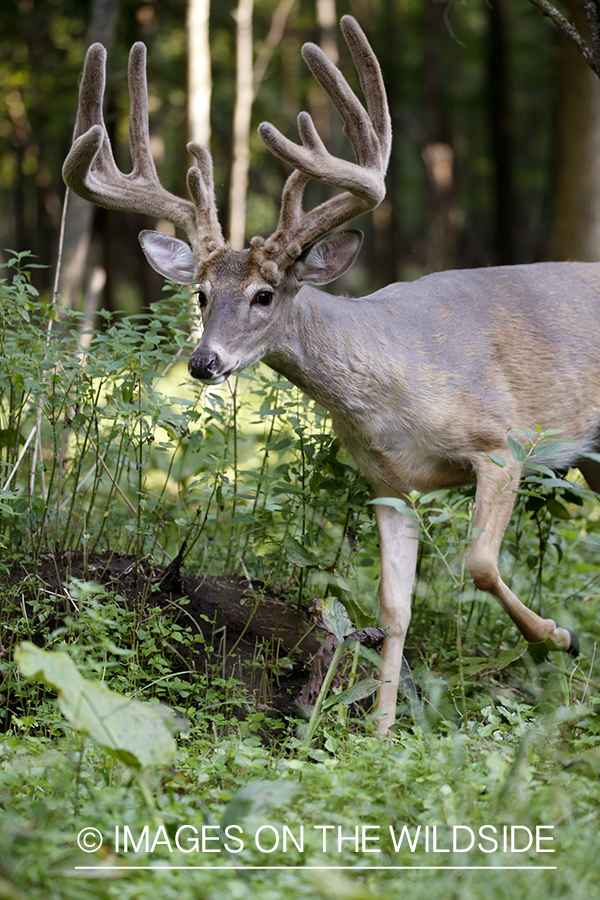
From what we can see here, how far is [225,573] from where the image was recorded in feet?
18.4

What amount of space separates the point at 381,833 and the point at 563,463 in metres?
3.12

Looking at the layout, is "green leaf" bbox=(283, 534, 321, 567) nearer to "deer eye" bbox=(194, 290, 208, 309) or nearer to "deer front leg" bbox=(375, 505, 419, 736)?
"deer front leg" bbox=(375, 505, 419, 736)

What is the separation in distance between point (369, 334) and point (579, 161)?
631 centimetres

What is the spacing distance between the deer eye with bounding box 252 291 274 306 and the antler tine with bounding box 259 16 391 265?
0.19m

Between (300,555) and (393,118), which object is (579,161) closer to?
(300,555)

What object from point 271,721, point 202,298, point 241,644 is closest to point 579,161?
point 202,298

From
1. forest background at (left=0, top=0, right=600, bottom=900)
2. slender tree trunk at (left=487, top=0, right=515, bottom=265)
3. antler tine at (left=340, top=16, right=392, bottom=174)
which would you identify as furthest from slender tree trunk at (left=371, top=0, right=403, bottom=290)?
antler tine at (left=340, top=16, right=392, bottom=174)

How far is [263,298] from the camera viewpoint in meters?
4.72

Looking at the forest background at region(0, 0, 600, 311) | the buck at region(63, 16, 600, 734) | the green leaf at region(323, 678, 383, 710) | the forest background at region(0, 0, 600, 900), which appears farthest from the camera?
the forest background at region(0, 0, 600, 311)

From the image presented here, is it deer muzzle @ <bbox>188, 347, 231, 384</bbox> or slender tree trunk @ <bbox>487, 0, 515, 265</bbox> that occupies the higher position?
slender tree trunk @ <bbox>487, 0, 515, 265</bbox>

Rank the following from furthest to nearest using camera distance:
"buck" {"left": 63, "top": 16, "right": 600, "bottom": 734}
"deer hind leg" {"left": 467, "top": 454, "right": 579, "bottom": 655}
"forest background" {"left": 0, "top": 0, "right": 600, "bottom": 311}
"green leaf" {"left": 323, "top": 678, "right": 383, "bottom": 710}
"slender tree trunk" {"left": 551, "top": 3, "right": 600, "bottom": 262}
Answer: "forest background" {"left": 0, "top": 0, "right": 600, "bottom": 311}, "slender tree trunk" {"left": 551, "top": 3, "right": 600, "bottom": 262}, "deer hind leg" {"left": 467, "top": 454, "right": 579, "bottom": 655}, "buck" {"left": 63, "top": 16, "right": 600, "bottom": 734}, "green leaf" {"left": 323, "top": 678, "right": 383, "bottom": 710}

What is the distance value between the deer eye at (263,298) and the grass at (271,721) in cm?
70

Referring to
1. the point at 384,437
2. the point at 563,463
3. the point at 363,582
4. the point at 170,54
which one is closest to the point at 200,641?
the point at 384,437

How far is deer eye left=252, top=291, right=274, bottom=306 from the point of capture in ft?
15.4
